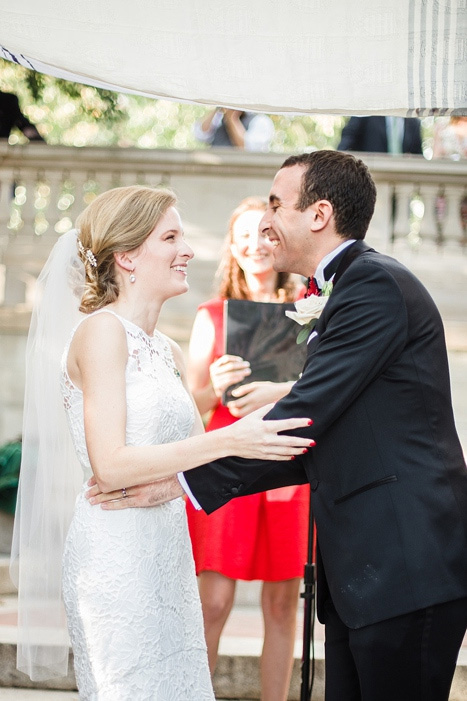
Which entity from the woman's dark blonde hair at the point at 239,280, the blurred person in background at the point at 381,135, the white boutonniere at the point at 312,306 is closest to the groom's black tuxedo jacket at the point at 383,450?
the white boutonniere at the point at 312,306

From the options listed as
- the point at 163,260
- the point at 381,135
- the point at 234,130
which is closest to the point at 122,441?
the point at 163,260

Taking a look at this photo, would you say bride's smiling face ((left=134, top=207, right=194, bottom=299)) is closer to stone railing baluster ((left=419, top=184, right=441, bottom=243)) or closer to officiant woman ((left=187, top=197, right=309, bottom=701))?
officiant woman ((left=187, top=197, right=309, bottom=701))

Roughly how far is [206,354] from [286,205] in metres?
1.45

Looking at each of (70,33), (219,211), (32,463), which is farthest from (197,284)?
(70,33)

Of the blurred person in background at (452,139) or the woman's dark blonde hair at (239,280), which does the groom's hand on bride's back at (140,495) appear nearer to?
the woman's dark blonde hair at (239,280)

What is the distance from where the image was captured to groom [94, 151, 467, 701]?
8.50 ft

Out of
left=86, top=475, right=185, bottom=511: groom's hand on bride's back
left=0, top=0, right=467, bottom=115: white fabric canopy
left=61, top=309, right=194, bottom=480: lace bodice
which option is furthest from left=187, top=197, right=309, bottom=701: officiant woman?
left=0, top=0, right=467, bottom=115: white fabric canopy

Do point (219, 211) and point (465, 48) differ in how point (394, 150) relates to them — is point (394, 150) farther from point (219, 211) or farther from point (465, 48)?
point (465, 48)

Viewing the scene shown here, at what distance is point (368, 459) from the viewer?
2.65 meters

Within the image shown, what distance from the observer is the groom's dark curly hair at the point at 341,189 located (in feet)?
9.84

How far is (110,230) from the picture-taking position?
3203mm

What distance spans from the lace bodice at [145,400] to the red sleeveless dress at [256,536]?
3.48 ft

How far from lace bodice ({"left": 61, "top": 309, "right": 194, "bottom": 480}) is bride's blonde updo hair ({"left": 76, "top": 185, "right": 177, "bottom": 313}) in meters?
0.16

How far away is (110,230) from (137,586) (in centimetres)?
120
